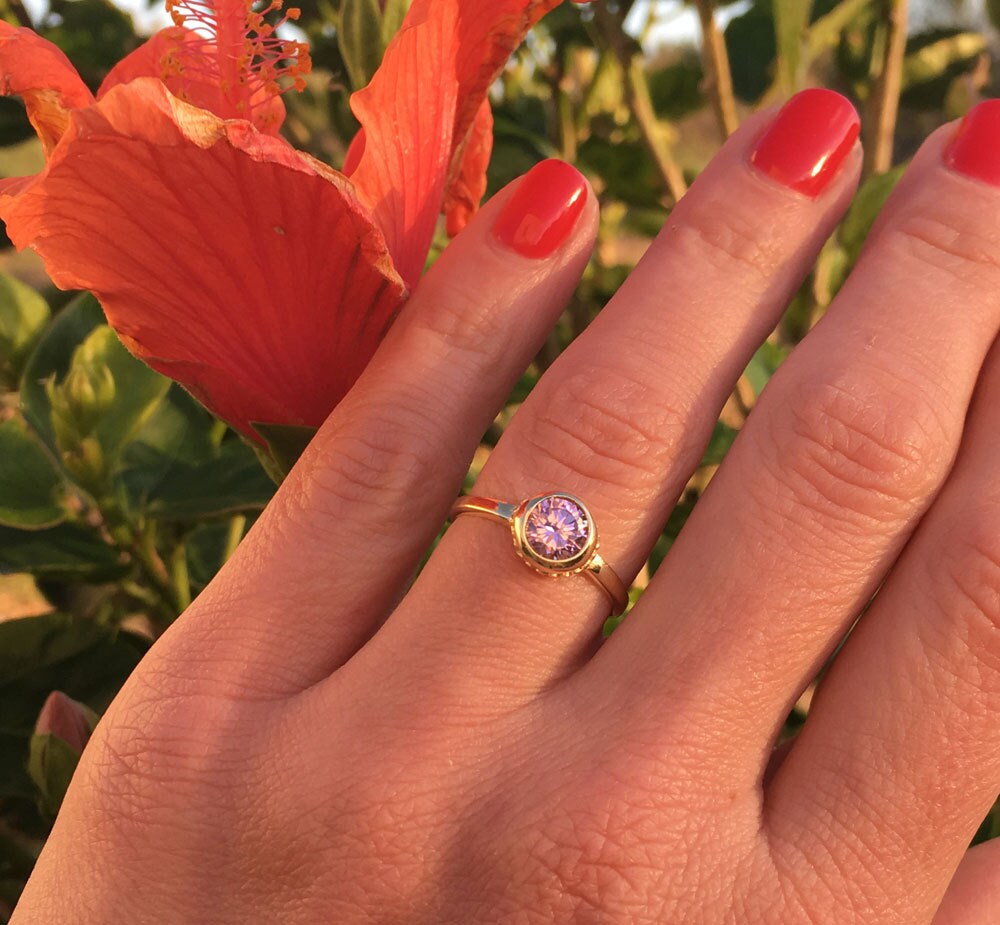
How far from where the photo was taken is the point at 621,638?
0.54 meters

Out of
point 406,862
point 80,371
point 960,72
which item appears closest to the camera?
point 406,862

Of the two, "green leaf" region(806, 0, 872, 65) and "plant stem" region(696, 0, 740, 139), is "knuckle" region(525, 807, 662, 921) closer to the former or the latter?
"plant stem" region(696, 0, 740, 139)

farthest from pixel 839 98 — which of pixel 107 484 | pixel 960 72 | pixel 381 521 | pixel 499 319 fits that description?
pixel 960 72

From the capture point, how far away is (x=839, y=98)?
56 centimetres

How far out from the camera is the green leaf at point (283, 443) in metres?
0.57

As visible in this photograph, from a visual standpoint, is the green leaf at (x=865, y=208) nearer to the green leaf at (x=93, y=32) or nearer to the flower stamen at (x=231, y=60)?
the flower stamen at (x=231, y=60)

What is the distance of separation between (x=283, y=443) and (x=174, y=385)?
13.9 inches

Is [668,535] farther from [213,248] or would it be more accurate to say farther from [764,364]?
[213,248]

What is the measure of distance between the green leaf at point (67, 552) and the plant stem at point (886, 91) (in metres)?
0.93

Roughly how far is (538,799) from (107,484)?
1.53ft

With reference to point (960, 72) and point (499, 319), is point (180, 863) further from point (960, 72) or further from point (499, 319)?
point (960, 72)

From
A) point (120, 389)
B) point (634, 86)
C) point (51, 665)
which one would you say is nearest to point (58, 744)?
point (51, 665)

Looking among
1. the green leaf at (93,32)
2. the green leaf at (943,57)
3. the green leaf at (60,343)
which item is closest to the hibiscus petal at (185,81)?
the green leaf at (60,343)

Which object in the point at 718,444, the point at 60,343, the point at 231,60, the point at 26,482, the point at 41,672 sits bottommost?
the point at 41,672
